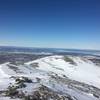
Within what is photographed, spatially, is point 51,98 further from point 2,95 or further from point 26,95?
point 2,95

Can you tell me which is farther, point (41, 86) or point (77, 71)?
point (77, 71)

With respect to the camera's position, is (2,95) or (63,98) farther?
(63,98)

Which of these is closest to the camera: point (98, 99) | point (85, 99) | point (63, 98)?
point (63, 98)

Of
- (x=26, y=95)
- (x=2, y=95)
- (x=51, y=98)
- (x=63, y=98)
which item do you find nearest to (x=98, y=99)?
(x=63, y=98)

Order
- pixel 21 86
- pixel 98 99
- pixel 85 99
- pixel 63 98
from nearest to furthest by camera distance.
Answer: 1. pixel 63 98
2. pixel 21 86
3. pixel 85 99
4. pixel 98 99

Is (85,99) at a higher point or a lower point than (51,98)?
lower

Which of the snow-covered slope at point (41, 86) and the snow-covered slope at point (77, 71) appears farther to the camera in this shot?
the snow-covered slope at point (77, 71)

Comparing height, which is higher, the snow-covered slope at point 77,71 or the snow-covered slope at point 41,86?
the snow-covered slope at point 41,86

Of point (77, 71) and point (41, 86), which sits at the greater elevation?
point (41, 86)

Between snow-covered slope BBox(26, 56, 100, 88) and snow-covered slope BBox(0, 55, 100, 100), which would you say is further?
snow-covered slope BBox(26, 56, 100, 88)

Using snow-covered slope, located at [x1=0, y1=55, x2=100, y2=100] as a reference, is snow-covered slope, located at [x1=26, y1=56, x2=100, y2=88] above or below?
below

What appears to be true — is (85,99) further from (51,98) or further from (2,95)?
(2,95)
